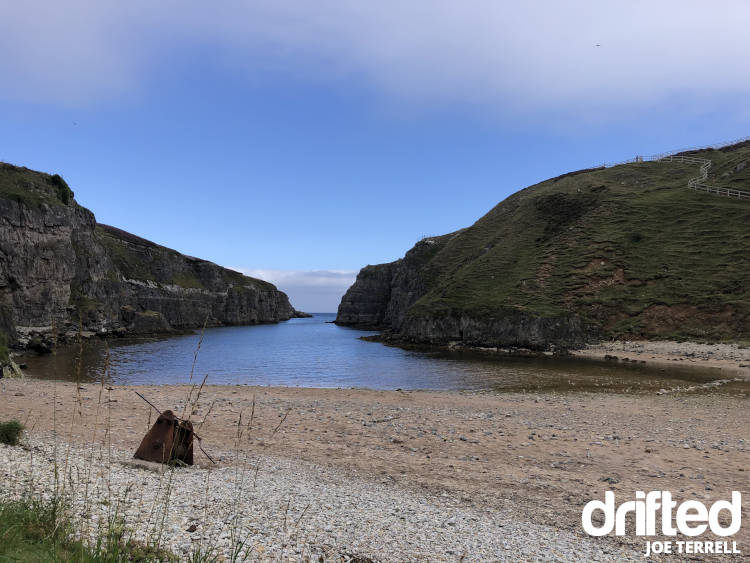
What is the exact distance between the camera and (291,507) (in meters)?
8.37

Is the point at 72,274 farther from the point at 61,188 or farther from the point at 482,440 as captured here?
the point at 482,440

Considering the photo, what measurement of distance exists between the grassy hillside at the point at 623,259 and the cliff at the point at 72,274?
52012mm

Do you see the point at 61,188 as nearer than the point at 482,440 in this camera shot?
No

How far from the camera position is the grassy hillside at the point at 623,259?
61750 millimetres

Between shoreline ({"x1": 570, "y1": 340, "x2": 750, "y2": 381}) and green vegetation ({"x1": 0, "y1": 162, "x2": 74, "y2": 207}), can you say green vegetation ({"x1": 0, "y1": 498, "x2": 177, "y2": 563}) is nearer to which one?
shoreline ({"x1": 570, "y1": 340, "x2": 750, "y2": 381})

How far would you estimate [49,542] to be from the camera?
501 cm

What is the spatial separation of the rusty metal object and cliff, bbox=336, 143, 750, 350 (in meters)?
60.7

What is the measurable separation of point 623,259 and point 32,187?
107 metres

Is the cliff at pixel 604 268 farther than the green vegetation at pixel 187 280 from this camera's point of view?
No

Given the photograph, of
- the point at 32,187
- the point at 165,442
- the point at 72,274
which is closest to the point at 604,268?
the point at 165,442

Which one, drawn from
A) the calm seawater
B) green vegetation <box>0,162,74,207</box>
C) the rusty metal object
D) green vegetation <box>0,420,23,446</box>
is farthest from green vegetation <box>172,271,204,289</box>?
the rusty metal object

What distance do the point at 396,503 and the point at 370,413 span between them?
40.3 ft

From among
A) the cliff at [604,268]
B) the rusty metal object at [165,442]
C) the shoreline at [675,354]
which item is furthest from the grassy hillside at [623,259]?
the rusty metal object at [165,442]

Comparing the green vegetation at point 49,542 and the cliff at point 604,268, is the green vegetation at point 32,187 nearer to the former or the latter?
the cliff at point 604,268
